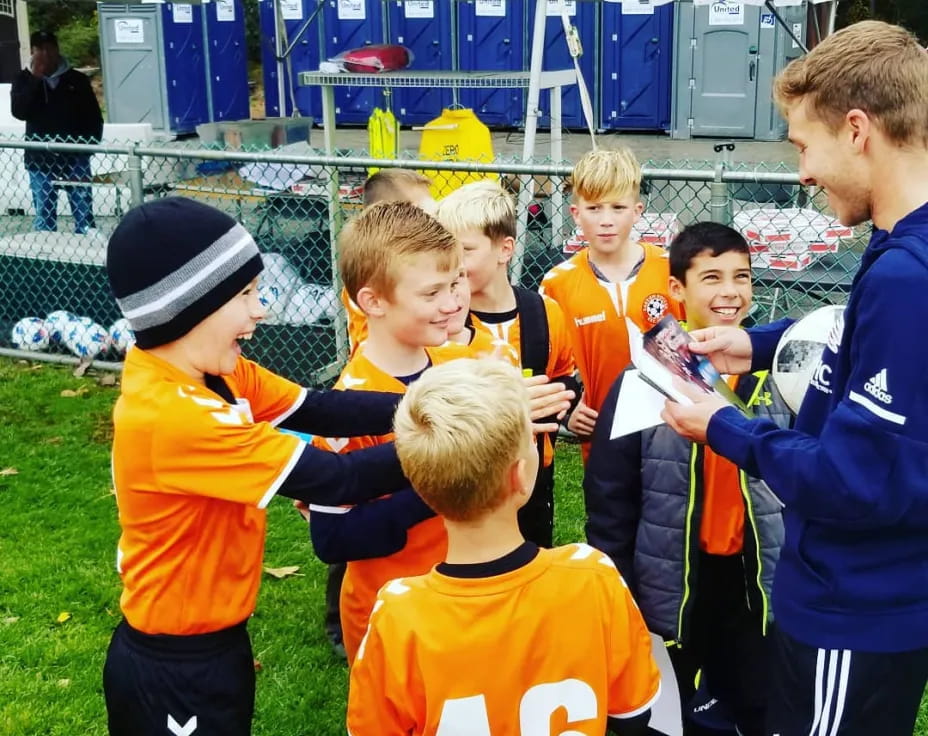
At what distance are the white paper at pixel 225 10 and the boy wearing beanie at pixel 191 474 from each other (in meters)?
18.4

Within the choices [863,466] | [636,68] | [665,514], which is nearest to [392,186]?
[665,514]

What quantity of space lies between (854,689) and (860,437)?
59 centimetres

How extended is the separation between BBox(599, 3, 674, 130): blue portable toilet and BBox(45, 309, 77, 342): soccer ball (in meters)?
12.8

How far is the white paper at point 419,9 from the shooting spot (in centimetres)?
1909

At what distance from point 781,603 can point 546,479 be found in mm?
1535

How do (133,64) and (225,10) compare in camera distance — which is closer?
(133,64)

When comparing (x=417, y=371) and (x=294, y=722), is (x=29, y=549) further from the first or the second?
(x=417, y=371)

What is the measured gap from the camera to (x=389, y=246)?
2.96 meters

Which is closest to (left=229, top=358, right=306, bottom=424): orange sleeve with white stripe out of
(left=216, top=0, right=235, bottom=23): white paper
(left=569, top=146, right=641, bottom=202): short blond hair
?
(left=569, top=146, right=641, bottom=202): short blond hair

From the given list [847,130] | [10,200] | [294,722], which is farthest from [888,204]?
[10,200]

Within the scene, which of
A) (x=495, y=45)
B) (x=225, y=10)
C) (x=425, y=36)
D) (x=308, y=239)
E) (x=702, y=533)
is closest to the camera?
(x=702, y=533)

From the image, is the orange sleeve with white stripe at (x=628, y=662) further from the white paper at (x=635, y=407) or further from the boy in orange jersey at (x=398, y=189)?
the boy in orange jersey at (x=398, y=189)

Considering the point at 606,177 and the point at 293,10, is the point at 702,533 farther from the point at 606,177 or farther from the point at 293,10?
the point at 293,10

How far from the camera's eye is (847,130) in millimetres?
2051
